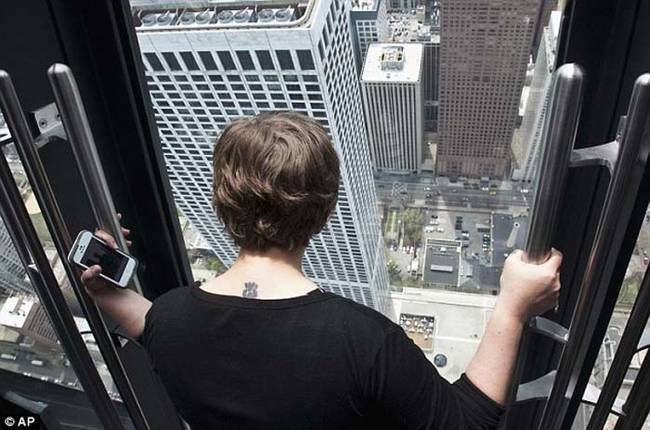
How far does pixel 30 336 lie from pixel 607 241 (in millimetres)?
1364

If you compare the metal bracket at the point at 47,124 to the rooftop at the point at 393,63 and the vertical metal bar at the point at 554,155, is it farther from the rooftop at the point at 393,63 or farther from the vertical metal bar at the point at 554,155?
the rooftop at the point at 393,63

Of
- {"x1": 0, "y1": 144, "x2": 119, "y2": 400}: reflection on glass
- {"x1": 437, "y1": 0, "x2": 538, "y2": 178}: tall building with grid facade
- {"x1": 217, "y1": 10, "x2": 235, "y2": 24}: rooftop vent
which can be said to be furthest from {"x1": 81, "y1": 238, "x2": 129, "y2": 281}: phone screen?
{"x1": 437, "y1": 0, "x2": 538, "y2": 178}: tall building with grid facade

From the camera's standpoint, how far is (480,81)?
14.0ft

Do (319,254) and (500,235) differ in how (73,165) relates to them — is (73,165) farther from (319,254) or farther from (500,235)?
(319,254)

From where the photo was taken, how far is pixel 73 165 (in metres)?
1.22

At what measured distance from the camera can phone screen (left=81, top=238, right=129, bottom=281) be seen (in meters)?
0.92

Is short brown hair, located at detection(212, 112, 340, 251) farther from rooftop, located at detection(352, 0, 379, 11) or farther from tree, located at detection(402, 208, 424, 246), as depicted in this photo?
tree, located at detection(402, 208, 424, 246)

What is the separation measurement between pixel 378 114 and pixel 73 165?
3.41 m

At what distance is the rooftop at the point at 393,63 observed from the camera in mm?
3768

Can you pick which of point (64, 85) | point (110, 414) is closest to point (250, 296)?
point (64, 85)

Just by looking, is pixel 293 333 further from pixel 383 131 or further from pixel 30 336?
pixel 383 131

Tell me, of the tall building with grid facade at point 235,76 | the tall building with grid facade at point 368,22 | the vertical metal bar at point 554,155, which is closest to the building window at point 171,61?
the tall building with grid facade at point 235,76

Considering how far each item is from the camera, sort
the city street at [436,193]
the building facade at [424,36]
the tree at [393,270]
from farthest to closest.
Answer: the tree at [393,270] < the city street at [436,193] < the building facade at [424,36]

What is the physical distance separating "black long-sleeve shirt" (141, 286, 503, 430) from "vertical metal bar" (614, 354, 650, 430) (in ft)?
0.84
